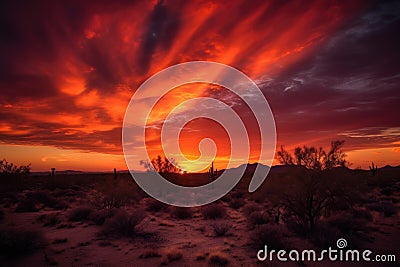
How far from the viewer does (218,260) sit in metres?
10.6

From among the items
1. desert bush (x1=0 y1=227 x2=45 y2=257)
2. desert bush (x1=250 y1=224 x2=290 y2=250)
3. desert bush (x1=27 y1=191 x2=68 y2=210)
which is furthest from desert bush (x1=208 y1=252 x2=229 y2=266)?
desert bush (x1=27 y1=191 x2=68 y2=210)

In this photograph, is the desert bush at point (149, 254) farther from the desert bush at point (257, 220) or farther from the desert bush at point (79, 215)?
the desert bush at point (79, 215)

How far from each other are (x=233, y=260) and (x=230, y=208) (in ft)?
44.9

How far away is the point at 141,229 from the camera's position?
15.5m

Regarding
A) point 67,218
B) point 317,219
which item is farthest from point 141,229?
point 317,219

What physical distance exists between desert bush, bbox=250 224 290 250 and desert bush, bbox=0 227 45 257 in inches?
392

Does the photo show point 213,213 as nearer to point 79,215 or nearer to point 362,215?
point 79,215

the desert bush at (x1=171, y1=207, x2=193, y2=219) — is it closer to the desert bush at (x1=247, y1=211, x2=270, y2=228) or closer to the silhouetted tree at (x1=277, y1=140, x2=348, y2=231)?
the desert bush at (x1=247, y1=211, x2=270, y2=228)

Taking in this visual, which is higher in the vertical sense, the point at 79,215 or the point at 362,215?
the point at 362,215

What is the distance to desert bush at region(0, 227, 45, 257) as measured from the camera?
1086 centimetres
